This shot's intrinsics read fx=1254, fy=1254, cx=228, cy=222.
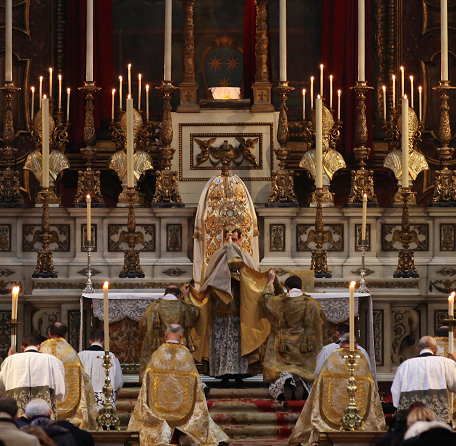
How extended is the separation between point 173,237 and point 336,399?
11.4 feet

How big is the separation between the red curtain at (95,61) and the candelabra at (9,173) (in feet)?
7.25

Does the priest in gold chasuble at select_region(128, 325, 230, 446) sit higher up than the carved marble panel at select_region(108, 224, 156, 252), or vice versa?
the carved marble panel at select_region(108, 224, 156, 252)

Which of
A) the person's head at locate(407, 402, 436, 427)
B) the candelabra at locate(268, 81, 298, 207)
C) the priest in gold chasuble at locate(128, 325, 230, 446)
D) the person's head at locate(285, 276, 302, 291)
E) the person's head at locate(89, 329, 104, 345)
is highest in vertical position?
the candelabra at locate(268, 81, 298, 207)

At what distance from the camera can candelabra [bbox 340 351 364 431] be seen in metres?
9.52

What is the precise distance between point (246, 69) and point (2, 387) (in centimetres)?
653

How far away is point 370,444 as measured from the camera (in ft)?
31.3

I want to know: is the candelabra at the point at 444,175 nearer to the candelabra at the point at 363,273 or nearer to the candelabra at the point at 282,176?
the candelabra at the point at 363,273

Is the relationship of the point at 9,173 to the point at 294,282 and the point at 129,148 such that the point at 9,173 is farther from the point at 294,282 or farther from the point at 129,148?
the point at 294,282

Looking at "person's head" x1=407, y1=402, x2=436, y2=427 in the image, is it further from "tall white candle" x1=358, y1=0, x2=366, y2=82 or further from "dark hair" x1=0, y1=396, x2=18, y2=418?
"tall white candle" x1=358, y1=0, x2=366, y2=82

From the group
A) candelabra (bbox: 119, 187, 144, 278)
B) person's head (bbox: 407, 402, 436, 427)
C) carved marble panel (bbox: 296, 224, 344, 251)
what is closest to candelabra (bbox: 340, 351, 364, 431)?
person's head (bbox: 407, 402, 436, 427)

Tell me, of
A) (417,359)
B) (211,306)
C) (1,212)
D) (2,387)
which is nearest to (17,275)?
(1,212)

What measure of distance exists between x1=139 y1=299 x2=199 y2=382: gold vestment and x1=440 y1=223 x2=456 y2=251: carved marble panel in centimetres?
290

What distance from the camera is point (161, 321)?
39.0 ft

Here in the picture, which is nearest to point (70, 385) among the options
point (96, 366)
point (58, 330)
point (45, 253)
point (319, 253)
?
point (58, 330)
